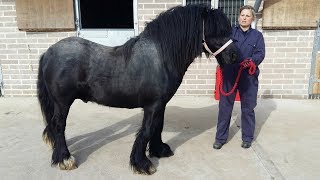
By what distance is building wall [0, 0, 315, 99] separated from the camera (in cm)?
505

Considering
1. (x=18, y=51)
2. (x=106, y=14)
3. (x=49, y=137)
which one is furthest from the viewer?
(x=106, y=14)

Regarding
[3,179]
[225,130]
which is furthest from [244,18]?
[3,179]

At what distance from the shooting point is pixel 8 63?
5289 millimetres

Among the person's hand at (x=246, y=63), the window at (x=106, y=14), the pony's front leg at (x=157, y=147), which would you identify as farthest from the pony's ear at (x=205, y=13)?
the window at (x=106, y=14)

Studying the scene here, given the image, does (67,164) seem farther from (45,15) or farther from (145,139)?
(45,15)

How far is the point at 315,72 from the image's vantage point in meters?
5.16

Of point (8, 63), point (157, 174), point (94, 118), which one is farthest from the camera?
point (8, 63)

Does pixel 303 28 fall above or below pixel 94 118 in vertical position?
above

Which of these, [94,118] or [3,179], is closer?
[3,179]

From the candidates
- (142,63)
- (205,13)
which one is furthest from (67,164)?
(205,13)

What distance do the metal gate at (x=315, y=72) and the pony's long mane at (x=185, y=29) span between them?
3.23 metres

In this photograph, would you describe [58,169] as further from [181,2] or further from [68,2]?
[181,2]

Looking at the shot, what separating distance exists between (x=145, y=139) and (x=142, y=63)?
0.71 metres

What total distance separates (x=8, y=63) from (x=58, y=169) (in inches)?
129
